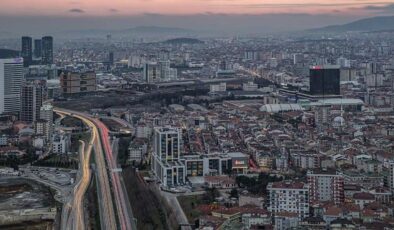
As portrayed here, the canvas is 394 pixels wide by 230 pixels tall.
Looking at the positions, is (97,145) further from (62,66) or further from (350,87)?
(62,66)

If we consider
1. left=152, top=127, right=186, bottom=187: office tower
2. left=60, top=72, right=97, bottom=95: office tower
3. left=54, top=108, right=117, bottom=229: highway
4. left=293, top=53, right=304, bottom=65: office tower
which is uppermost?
left=293, top=53, right=304, bottom=65: office tower

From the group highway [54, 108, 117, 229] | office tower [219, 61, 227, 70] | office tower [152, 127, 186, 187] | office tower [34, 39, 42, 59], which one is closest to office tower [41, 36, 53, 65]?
office tower [34, 39, 42, 59]

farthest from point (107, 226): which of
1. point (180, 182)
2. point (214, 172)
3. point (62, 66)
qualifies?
point (62, 66)

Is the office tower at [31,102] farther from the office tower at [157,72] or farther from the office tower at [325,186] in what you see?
the office tower at [157,72]

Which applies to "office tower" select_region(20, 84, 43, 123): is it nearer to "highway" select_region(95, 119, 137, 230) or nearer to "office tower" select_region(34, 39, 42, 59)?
"highway" select_region(95, 119, 137, 230)

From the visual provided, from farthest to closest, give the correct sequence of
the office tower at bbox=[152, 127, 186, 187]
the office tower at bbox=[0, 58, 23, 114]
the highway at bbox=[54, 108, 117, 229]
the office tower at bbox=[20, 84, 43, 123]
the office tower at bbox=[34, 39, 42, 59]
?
the office tower at bbox=[34, 39, 42, 59] < the office tower at bbox=[0, 58, 23, 114] < the office tower at bbox=[20, 84, 43, 123] < the office tower at bbox=[152, 127, 186, 187] < the highway at bbox=[54, 108, 117, 229]

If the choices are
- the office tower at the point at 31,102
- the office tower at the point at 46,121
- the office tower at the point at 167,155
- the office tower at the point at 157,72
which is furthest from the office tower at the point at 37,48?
the office tower at the point at 167,155

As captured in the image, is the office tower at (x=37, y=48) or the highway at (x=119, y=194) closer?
the highway at (x=119, y=194)
